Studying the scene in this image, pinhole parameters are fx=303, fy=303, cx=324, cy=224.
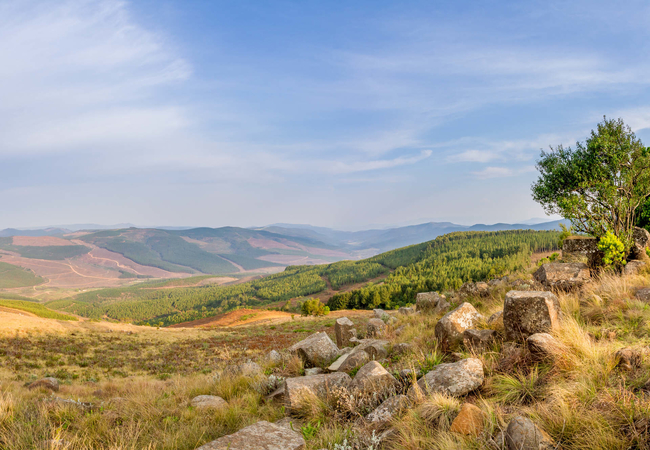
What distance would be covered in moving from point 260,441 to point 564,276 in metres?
12.2

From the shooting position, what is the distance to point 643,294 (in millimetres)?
7906

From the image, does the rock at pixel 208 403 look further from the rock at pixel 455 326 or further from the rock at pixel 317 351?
the rock at pixel 455 326

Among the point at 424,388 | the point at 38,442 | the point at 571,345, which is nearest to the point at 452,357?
the point at 424,388

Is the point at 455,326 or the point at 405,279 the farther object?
the point at 405,279

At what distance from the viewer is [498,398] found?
506cm

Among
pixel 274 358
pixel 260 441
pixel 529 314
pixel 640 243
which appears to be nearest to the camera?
pixel 260 441

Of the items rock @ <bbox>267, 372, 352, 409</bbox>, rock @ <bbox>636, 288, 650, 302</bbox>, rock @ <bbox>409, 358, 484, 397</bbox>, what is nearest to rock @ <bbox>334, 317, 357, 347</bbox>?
rock @ <bbox>267, 372, 352, 409</bbox>

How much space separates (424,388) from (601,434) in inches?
107

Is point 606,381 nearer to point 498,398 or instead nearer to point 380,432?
point 498,398

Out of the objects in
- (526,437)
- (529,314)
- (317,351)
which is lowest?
(317,351)

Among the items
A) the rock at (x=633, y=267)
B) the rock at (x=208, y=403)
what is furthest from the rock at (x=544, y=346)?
the rock at (x=633, y=267)

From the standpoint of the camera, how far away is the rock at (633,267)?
1116 cm

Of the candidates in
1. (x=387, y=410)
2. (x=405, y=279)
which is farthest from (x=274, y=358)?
(x=405, y=279)

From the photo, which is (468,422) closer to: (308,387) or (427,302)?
(308,387)
